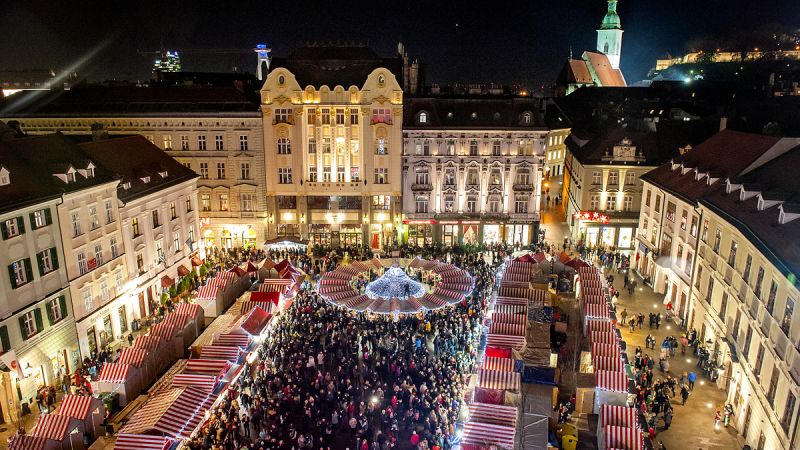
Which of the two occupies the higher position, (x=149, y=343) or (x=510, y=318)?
(x=510, y=318)

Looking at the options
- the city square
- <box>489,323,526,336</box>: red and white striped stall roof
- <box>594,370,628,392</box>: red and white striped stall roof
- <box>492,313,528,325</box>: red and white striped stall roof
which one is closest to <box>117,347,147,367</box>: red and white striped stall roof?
the city square

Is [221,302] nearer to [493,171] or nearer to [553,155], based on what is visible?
[493,171]

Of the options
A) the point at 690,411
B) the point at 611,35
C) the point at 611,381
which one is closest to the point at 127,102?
the point at 611,381

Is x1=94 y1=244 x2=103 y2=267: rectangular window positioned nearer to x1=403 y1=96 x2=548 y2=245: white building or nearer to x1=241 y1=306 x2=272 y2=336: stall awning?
x1=241 y1=306 x2=272 y2=336: stall awning

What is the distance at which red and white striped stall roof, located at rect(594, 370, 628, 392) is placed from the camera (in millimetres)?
27234

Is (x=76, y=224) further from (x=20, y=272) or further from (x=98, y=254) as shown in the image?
(x=20, y=272)

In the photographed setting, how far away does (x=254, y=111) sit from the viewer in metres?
57.5

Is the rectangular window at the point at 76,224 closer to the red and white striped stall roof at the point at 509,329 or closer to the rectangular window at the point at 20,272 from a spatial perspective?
the rectangular window at the point at 20,272

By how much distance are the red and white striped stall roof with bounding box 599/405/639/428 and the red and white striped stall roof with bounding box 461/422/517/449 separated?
3894mm

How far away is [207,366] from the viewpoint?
29641 mm

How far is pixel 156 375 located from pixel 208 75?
7126cm

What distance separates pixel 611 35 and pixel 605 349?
121856mm

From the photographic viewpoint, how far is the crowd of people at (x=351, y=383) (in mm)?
26969

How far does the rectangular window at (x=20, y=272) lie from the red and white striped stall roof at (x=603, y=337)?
31975 millimetres
